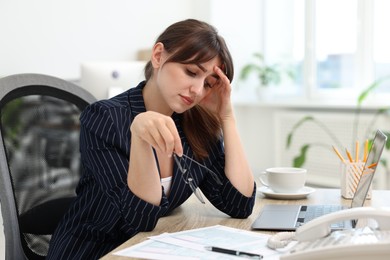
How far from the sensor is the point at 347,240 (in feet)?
2.53

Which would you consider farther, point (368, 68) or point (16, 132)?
point (368, 68)

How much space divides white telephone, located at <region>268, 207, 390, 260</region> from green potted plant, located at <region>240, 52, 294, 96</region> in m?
3.92

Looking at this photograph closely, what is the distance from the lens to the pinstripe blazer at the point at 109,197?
124cm

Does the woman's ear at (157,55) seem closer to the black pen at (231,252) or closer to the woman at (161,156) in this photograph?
the woman at (161,156)

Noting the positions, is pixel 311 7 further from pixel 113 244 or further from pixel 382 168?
pixel 113 244

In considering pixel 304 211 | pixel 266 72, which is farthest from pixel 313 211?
pixel 266 72

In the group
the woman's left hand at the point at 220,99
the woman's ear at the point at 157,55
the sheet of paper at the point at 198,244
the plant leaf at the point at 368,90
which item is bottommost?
the plant leaf at the point at 368,90

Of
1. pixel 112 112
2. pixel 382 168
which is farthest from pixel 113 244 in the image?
pixel 382 168

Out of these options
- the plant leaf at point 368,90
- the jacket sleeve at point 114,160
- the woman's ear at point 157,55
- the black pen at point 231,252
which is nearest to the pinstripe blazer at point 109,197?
the jacket sleeve at point 114,160

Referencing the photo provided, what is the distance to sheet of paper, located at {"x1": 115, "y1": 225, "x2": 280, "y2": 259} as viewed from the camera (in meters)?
0.97

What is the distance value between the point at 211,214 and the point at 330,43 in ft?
11.4

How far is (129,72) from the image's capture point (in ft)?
7.57

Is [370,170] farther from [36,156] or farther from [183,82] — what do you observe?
[36,156]

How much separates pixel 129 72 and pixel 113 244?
1.11m
